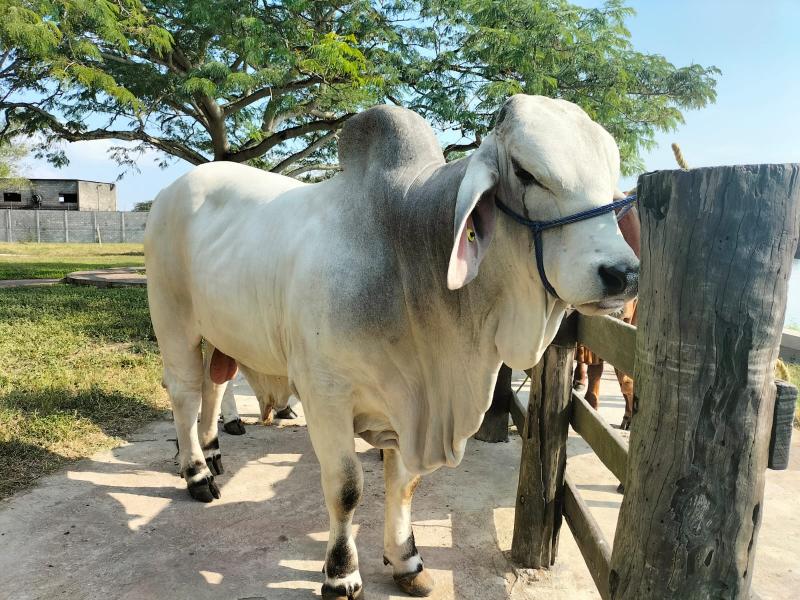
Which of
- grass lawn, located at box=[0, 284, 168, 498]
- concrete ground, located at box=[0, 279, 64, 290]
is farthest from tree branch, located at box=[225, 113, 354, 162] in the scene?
concrete ground, located at box=[0, 279, 64, 290]

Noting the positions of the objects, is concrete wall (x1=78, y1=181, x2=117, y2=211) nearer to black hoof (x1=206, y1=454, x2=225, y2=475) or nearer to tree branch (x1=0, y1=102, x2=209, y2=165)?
tree branch (x1=0, y1=102, x2=209, y2=165)

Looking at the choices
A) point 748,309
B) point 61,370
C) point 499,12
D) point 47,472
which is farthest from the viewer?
point 499,12

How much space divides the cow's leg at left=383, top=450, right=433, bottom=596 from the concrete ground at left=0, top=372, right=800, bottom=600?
7 cm

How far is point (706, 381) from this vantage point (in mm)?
1376

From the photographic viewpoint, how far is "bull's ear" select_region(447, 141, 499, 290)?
1673 mm

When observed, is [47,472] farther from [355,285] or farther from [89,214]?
[89,214]

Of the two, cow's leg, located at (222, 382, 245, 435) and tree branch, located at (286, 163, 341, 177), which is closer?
cow's leg, located at (222, 382, 245, 435)

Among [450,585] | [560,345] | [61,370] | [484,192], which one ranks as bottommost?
[450,585]

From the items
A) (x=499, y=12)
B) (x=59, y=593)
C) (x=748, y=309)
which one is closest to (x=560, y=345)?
(x=748, y=309)

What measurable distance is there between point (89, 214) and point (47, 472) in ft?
106

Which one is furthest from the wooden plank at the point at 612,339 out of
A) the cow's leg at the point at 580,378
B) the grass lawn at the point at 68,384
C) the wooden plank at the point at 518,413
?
the cow's leg at the point at 580,378

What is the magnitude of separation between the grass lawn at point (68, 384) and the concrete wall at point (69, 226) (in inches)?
937

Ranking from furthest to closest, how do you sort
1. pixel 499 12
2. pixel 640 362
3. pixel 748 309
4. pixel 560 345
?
pixel 499 12 → pixel 560 345 → pixel 640 362 → pixel 748 309

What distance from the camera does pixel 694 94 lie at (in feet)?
30.7
